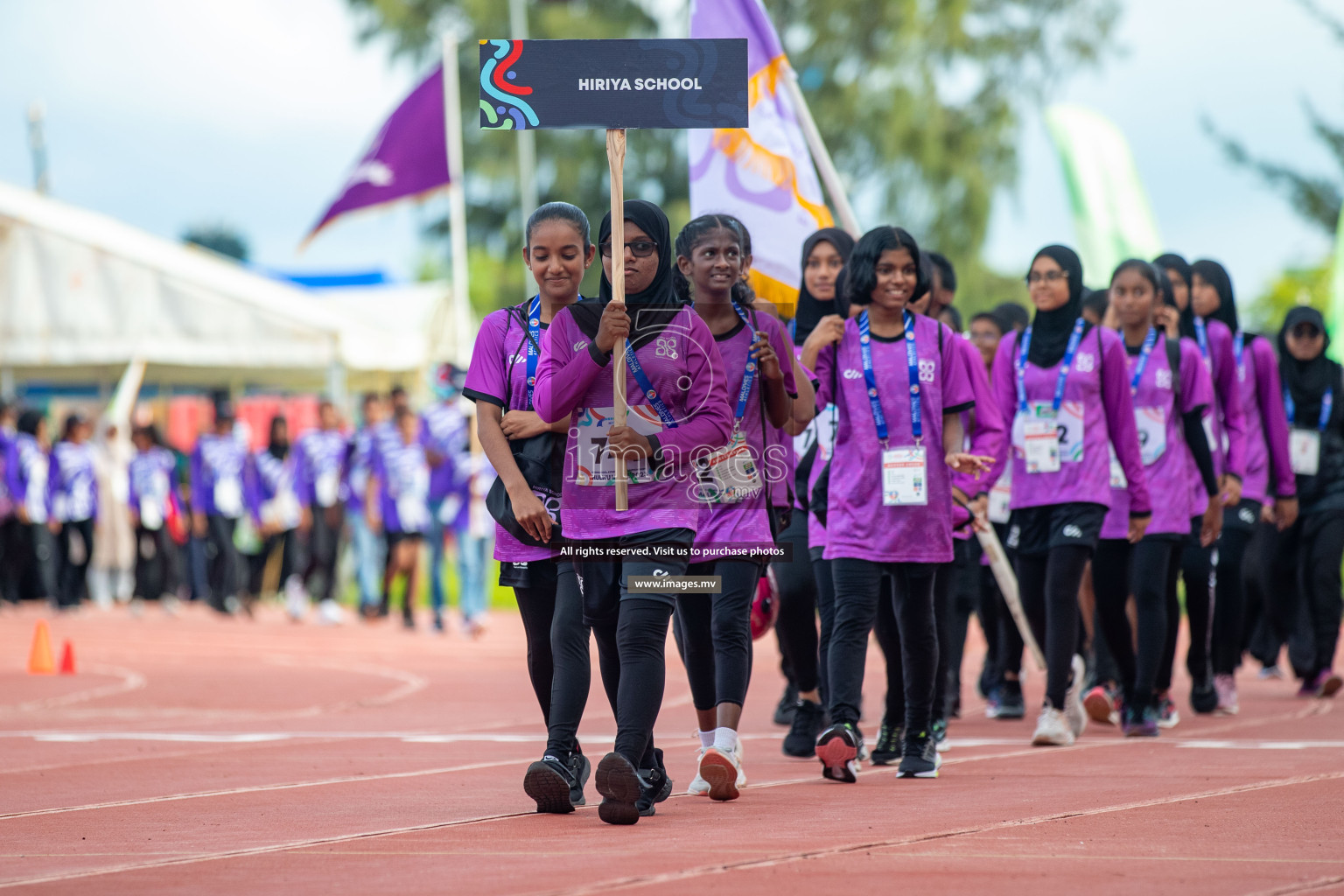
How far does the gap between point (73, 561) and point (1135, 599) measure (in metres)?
15.4

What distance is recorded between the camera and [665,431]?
596 cm

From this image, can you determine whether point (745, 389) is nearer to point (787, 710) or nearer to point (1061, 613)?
point (1061, 613)

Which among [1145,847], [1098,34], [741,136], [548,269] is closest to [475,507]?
[741,136]

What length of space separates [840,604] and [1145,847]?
212 centimetres

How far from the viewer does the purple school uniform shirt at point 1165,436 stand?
9141mm

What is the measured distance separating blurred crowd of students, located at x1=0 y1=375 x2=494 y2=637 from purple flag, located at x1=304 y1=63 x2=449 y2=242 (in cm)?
331

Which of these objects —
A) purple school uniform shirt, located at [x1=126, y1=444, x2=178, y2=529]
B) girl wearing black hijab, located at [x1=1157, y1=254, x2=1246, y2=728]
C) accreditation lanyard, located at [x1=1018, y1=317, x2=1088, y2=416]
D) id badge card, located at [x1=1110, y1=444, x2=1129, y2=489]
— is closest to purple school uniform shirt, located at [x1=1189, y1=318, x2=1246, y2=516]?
girl wearing black hijab, located at [x1=1157, y1=254, x2=1246, y2=728]

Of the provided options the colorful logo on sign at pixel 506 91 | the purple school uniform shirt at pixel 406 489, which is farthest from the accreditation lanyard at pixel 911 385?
the purple school uniform shirt at pixel 406 489

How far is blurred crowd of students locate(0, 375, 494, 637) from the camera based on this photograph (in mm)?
18172

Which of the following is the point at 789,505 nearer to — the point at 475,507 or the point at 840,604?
the point at 840,604

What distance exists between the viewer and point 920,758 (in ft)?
23.3

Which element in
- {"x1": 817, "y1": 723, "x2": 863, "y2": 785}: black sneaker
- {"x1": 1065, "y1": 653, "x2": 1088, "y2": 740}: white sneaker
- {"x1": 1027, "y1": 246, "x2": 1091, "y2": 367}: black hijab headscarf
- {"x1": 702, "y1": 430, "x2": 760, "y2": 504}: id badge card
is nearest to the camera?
{"x1": 702, "y1": 430, "x2": 760, "y2": 504}: id badge card

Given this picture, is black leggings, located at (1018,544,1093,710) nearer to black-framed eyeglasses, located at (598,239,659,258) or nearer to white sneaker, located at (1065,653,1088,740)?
white sneaker, located at (1065,653,1088,740)

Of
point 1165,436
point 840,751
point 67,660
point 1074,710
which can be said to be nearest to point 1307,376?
point 1165,436
